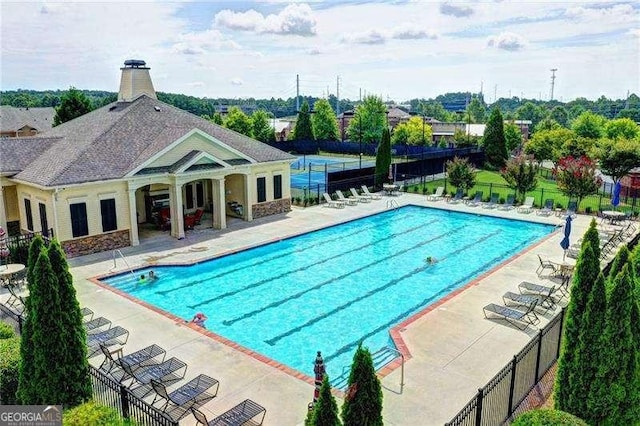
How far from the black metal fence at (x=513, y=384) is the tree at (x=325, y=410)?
214 cm

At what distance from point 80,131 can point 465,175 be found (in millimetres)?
23434

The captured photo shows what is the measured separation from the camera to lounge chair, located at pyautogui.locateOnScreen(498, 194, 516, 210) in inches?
1188

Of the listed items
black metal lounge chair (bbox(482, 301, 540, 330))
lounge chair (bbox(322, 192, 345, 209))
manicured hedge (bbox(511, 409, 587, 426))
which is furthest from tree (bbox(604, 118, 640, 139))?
Result: manicured hedge (bbox(511, 409, 587, 426))

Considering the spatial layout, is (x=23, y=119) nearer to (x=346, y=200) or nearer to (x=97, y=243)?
(x=346, y=200)

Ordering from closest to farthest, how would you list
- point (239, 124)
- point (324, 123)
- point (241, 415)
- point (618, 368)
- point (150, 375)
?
1. point (618, 368)
2. point (241, 415)
3. point (150, 375)
4. point (239, 124)
5. point (324, 123)

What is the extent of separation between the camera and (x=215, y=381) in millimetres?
9594

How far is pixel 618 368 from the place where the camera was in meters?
7.64

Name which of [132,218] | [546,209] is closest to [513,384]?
[132,218]

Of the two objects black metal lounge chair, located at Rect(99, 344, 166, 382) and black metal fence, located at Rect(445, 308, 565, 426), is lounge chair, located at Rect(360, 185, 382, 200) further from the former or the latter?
black metal lounge chair, located at Rect(99, 344, 166, 382)

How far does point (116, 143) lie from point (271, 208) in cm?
904

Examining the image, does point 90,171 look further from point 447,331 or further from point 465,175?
point 465,175

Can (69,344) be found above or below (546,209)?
above

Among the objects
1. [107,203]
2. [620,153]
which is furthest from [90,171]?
[620,153]

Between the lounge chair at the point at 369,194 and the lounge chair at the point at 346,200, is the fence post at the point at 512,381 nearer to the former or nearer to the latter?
the lounge chair at the point at 346,200
